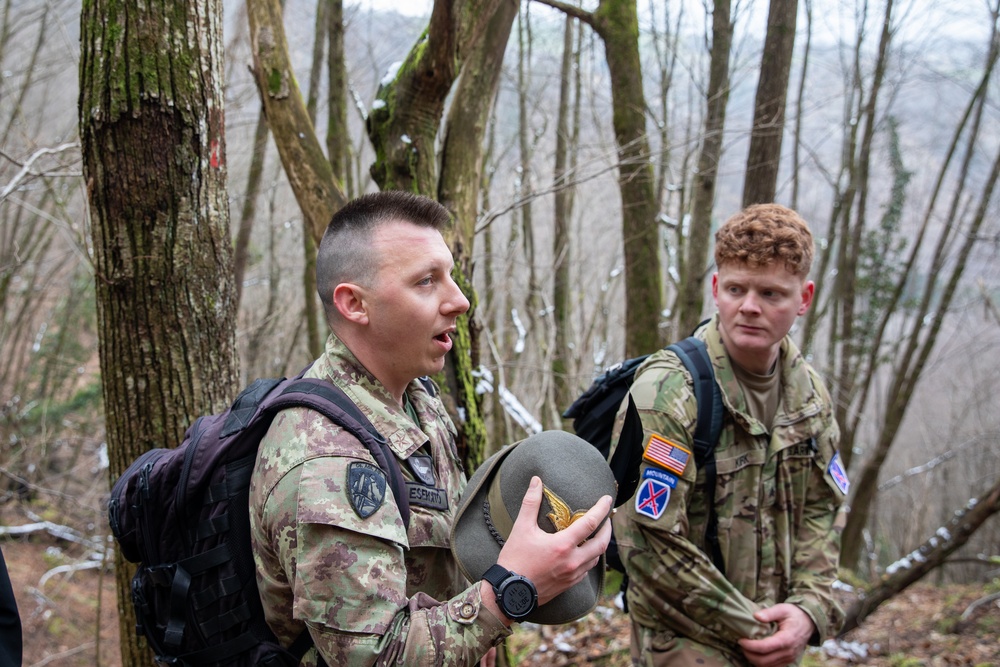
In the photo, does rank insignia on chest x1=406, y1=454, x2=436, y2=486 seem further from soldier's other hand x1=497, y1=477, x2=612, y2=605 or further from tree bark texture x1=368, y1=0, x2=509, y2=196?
tree bark texture x1=368, y1=0, x2=509, y2=196

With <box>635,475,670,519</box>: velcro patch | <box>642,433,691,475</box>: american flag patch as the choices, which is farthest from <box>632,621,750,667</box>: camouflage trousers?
<box>642,433,691,475</box>: american flag patch

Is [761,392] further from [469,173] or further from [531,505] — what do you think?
[469,173]

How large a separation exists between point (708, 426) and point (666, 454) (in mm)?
211

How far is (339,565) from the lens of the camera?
141 centimetres

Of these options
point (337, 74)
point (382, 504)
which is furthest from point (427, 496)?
point (337, 74)

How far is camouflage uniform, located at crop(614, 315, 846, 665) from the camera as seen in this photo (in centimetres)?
233

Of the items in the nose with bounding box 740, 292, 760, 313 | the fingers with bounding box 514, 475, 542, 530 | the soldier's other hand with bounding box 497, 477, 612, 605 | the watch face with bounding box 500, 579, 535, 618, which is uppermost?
the nose with bounding box 740, 292, 760, 313

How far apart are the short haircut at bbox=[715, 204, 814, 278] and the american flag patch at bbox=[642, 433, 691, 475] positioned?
0.72 m

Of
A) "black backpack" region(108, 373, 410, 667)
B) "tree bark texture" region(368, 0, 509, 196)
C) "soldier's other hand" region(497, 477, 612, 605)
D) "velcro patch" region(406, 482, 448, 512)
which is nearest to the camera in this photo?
"soldier's other hand" region(497, 477, 612, 605)

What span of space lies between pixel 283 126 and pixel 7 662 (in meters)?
2.45

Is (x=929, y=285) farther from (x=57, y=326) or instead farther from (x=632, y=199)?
(x=57, y=326)

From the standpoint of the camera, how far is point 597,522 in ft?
5.21

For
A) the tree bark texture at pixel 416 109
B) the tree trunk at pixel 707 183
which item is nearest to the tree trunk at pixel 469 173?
the tree bark texture at pixel 416 109

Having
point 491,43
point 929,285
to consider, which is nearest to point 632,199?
point 491,43
